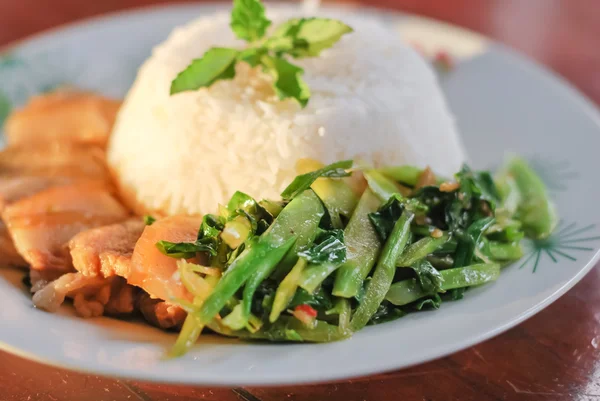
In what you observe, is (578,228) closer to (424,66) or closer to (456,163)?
(456,163)

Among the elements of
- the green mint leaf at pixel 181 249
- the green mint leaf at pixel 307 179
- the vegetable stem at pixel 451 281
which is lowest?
the vegetable stem at pixel 451 281

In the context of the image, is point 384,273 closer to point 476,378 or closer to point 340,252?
point 340,252

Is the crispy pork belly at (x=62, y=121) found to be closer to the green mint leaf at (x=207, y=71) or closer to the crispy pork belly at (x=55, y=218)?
the crispy pork belly at (x=55, y=218)

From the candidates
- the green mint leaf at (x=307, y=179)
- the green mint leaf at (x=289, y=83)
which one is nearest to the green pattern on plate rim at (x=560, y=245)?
the green mint leaf at (x=307, y=179)

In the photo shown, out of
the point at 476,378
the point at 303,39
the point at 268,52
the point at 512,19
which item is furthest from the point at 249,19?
the point at 512,19

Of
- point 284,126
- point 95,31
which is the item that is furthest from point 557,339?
point 95,31

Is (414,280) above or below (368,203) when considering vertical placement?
below
